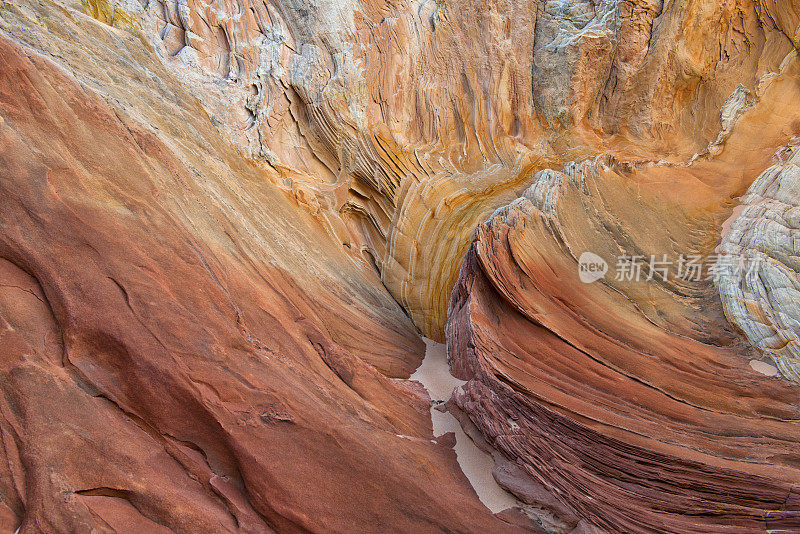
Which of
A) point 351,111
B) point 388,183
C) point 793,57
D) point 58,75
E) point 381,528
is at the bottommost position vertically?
point 381,528

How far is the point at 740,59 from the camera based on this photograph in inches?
430

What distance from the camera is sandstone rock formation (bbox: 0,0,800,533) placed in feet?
10.8

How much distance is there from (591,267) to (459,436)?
3.38 meters

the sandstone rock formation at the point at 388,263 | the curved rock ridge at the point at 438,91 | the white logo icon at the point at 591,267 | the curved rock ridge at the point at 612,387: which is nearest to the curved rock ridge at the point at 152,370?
the sandstone rock formation at the point at 388,263

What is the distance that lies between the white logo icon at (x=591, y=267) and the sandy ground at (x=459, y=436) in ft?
7.21

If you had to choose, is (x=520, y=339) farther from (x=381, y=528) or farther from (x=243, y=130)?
(x=243, y=130)

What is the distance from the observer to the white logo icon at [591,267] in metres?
6.52

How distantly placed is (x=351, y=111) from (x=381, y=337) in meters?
4.39

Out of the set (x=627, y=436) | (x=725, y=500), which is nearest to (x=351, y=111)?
(x=627, y=436)

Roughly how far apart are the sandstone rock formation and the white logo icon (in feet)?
0.34

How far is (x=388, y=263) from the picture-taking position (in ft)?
26.4

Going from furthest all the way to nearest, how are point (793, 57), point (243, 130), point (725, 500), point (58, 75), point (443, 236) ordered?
point (793, 57)
point (443, 236)
point (243, 130)
point (58, 75)
point (725, 500)
